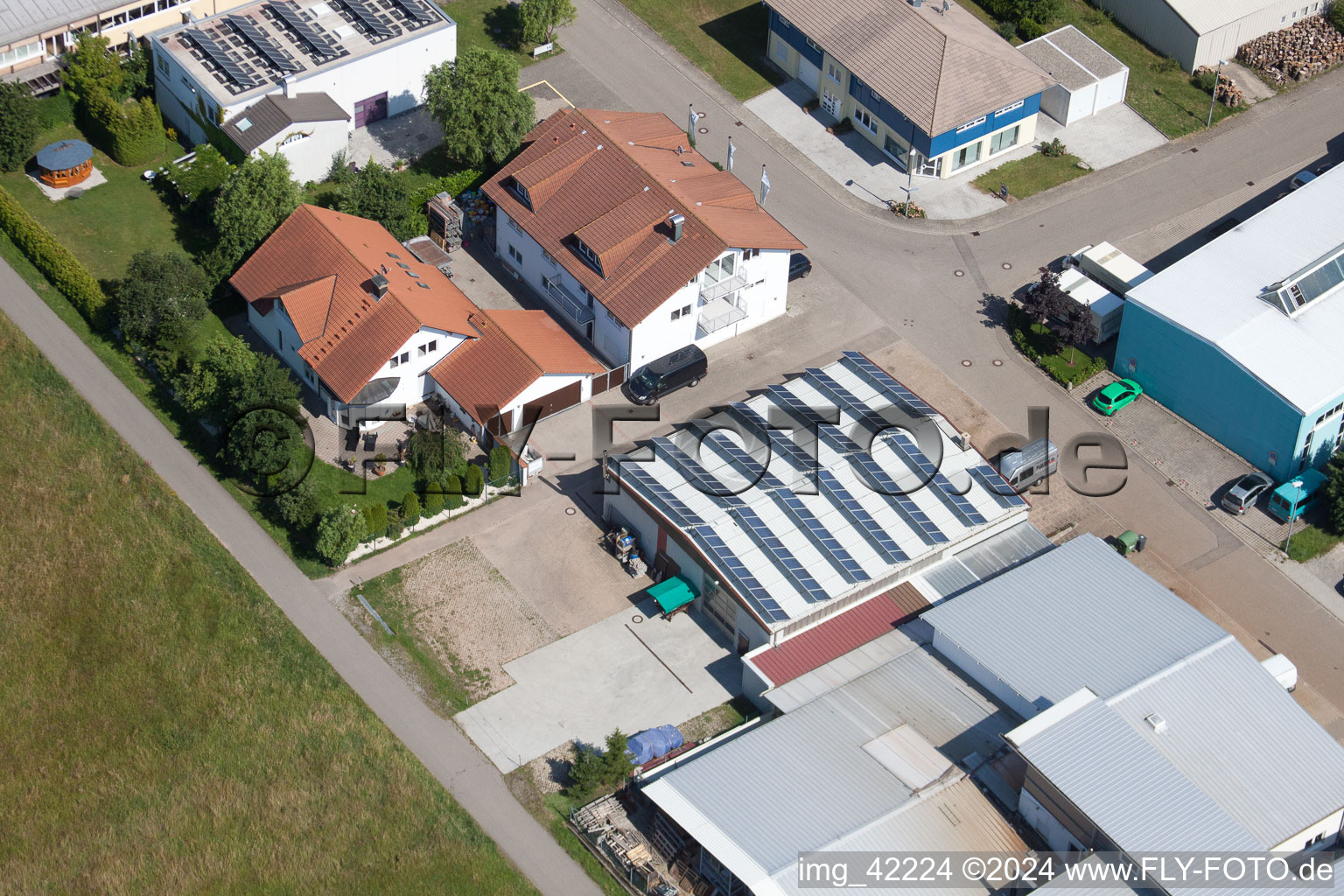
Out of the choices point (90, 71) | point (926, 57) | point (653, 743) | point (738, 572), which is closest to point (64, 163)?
point (90, 71)

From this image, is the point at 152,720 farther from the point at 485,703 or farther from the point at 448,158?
the point at 448,158

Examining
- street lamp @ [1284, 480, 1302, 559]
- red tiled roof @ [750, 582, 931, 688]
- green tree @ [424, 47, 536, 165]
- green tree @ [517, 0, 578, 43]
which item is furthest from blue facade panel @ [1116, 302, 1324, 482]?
green tree @ [517, 0, 578, 43]

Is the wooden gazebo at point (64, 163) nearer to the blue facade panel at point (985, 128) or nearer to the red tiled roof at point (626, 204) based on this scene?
the red tiled roof at point (626, 204)

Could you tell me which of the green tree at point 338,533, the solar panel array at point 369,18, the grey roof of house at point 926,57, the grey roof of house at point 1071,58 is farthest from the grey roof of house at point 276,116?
the grey roof of house at point 1071,58

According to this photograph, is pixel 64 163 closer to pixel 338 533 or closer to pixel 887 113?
pixel 338 533

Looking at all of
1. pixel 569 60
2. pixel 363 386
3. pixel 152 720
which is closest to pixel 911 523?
pixel 363 386
